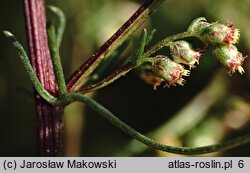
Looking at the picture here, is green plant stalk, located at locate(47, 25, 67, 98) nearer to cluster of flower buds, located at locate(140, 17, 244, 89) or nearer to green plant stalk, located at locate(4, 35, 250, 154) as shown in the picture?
green plant stalk, located at locate(4, 35, 250, 154)

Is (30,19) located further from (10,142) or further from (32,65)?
(10,142)

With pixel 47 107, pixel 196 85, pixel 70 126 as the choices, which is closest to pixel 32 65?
pixel 47 107

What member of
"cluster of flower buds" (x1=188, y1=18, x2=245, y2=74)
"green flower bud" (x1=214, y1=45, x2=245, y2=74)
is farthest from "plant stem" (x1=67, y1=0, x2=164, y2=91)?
"green flower bud" (x1=214, y1=45, x2=245, y2=74)

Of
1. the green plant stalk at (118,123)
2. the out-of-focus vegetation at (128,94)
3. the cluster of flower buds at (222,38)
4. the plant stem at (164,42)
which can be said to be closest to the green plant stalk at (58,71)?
the green plant stalk at (118,123)

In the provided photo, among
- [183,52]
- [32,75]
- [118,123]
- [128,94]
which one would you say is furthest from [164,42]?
[128,94]

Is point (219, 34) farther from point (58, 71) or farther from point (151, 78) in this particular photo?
point (58, 71)

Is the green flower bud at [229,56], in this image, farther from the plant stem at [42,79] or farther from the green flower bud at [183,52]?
the plant stem at [42,79]
